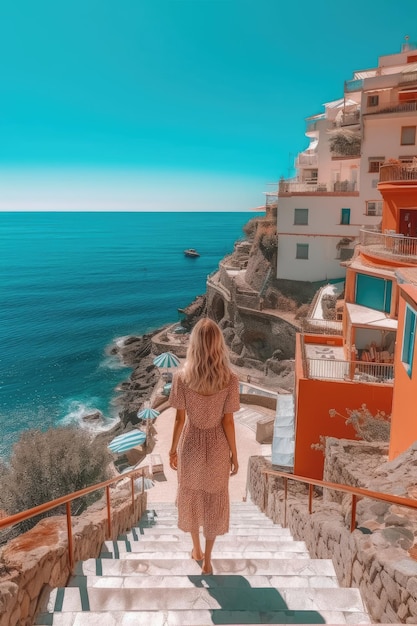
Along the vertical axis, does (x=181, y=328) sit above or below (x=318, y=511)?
below

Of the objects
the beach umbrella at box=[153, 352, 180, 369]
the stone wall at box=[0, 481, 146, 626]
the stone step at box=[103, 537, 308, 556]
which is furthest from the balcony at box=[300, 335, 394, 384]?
the beach umbrella at box=[153, 352, 180, 369]

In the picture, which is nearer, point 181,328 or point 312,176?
point 312,176

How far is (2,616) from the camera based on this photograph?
3152mm

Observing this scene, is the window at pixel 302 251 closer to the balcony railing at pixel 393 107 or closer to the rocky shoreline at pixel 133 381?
the balcony railing at pixel 393 107

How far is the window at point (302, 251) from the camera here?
32162mm

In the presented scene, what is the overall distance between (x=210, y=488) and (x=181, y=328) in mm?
43552

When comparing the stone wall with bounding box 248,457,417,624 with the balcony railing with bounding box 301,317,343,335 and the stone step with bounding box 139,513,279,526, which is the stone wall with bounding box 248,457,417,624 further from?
the balcony railing with bounding box 301,317,343,335

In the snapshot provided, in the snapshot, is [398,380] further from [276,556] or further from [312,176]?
[312,176]

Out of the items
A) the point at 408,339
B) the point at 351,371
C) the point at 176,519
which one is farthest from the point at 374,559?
the point at 351,371

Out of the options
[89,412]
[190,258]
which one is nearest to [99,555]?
[89,412]

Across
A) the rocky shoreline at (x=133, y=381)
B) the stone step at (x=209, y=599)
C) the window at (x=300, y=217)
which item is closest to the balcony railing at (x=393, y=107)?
the window at (x=300, y=217)

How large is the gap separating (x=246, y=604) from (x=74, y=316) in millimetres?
57151

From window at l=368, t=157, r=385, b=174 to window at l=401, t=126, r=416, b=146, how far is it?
1.50 meters

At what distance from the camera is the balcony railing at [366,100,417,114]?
26250 mm
